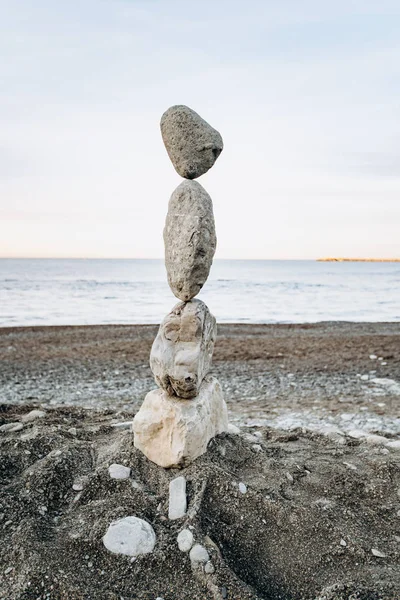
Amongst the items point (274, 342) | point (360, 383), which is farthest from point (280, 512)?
point (274, 342)

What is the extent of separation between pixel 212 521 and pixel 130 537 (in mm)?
651

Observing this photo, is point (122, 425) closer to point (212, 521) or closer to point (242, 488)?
point (242, 488)

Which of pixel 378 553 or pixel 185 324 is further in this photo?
pixel 185 324

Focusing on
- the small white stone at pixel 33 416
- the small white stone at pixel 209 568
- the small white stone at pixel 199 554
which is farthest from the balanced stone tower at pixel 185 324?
the small white stone at pixel 33 416

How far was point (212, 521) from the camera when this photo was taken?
3914mm

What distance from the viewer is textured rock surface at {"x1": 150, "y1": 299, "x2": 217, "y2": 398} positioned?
14.8ft

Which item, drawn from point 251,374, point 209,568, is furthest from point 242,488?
point 251,374

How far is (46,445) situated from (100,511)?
1.26 metres

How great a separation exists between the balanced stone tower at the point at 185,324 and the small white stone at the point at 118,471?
0.28 metres

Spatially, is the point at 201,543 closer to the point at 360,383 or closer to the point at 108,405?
the point at 108,405

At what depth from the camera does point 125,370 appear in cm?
1086

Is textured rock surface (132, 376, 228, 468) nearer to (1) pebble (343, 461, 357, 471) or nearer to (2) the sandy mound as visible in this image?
(2) the sandy mound

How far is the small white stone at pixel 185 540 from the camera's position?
3568 mm

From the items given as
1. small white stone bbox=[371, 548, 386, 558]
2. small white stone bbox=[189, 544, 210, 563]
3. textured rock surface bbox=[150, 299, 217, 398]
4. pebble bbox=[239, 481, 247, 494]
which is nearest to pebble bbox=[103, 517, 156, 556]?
small white stone bbox=[189, 544, 210, 563]
